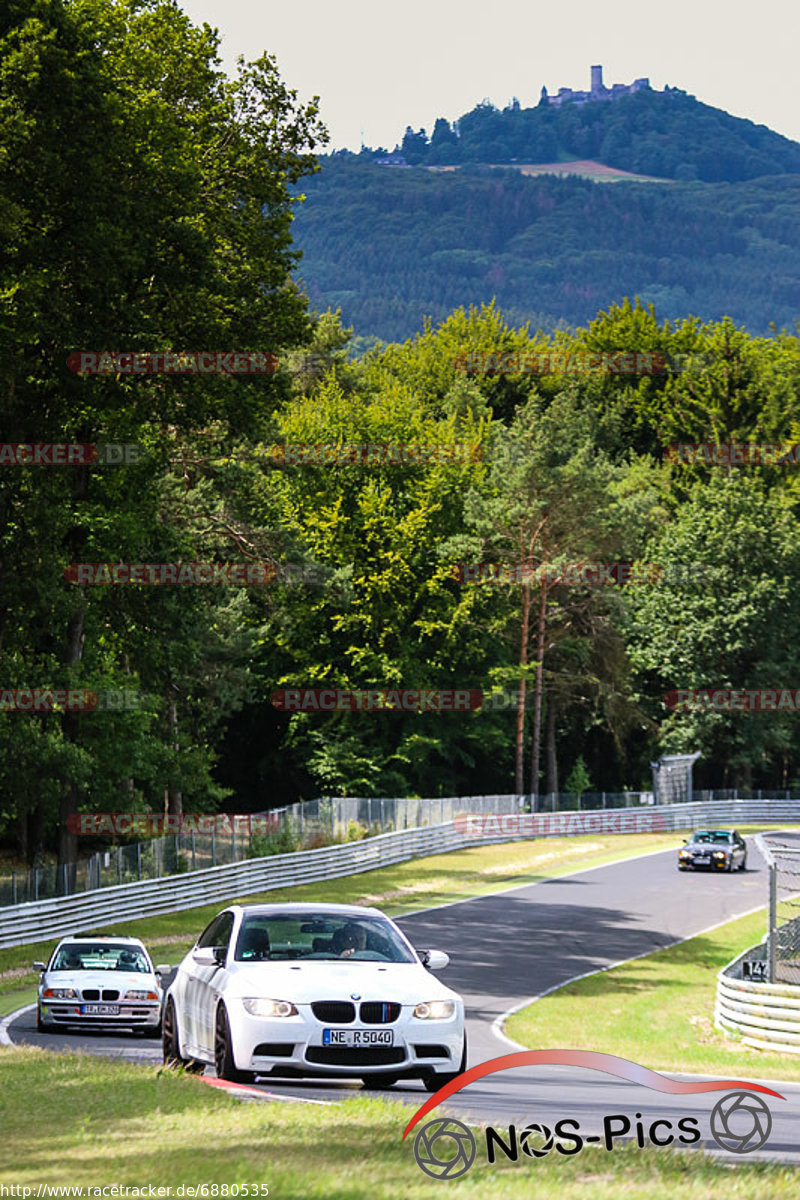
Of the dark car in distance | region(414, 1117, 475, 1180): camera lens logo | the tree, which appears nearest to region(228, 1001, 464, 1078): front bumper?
region(414, 1117, 475, 1180): camera lens logo

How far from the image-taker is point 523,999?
27.3 m

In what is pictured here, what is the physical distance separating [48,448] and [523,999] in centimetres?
1559

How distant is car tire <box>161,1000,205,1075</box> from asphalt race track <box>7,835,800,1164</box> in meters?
0.64

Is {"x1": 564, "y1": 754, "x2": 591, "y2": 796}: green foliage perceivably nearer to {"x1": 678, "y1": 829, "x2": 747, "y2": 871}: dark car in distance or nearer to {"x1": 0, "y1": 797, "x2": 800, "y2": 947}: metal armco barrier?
{"x1": 0, "y1": 797, "x2": 800, "y2": 947}: metal armco barrier

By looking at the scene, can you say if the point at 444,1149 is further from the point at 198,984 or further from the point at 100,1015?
the point at 100,1015

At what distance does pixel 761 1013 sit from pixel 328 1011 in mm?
14020

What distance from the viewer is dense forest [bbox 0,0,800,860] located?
32781mm

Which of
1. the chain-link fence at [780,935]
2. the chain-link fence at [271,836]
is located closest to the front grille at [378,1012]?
the chain-link fence at [780,935]

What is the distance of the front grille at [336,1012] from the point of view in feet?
37.0

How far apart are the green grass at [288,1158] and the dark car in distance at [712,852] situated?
136 feet

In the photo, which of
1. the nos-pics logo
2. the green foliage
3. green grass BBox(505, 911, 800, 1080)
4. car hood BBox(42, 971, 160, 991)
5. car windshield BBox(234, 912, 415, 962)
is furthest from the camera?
the green foliage

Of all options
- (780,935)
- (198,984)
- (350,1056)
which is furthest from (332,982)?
(780,935)

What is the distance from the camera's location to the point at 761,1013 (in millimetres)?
23688

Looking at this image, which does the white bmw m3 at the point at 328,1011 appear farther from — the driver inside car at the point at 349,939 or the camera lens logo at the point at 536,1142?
the camera lens logo at the point at 536,1142
